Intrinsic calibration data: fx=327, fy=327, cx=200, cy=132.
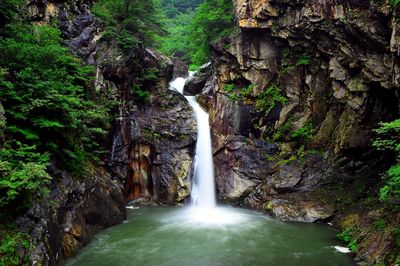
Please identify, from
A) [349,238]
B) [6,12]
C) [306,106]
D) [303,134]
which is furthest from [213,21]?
[349,238]

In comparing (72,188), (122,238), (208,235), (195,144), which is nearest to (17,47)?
(72,188)

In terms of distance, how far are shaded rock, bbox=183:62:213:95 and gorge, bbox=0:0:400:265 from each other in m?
0.11

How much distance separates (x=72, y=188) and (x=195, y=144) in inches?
381

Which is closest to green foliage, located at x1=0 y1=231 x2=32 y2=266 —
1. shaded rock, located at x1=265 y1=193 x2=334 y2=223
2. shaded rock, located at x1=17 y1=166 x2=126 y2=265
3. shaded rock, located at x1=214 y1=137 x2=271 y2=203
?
shaded rock, located at x1=17 y1=166 x2=126 y2=265

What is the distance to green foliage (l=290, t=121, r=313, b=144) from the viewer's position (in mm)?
17859

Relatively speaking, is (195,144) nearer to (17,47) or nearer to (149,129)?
(149,129)

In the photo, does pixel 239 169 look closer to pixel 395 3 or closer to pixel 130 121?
pixel 130 121

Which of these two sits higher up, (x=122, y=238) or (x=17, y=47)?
(x=17, y=47)

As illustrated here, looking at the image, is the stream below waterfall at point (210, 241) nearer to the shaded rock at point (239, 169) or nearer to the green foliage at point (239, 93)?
the shaded rock at point (239, 169)

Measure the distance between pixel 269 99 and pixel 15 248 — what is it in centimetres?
1532

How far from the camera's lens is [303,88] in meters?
18.7

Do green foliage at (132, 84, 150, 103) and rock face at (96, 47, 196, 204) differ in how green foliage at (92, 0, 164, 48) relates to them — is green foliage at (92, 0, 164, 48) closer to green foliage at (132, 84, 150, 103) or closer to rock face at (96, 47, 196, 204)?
rock face at (96, 47, 196, 204)

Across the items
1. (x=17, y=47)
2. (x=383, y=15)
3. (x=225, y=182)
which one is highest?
(x=383, y=15)

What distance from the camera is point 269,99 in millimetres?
19469
